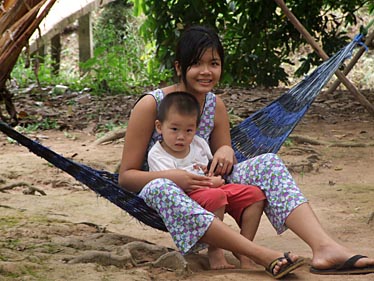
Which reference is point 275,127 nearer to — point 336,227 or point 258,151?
point 258,151

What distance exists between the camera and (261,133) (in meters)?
3.21

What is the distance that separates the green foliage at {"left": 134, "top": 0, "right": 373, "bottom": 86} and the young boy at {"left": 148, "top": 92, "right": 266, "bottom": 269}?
4.23m

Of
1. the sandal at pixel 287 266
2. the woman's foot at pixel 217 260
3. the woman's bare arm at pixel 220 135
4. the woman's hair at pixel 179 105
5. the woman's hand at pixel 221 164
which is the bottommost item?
the woman's foot at pixel 217 260

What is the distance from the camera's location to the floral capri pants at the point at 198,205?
253 centimetres

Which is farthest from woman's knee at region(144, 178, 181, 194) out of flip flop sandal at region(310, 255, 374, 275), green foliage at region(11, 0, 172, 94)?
green foliage at region(11, 0, 172, 94)

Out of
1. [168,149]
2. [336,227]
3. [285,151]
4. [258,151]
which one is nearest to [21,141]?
[168,149]

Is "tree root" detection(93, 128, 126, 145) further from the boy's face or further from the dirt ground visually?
the boy's face

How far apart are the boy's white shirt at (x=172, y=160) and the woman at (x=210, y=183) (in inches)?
1.6

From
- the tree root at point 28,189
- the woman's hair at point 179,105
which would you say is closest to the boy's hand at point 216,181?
the woman's hair at point 179,105

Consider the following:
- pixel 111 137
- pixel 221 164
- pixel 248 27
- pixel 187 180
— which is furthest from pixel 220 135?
pixel 248 27

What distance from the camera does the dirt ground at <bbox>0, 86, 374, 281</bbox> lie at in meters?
2.52

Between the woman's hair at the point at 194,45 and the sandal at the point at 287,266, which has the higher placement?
the woman's hair at the point at 194,45

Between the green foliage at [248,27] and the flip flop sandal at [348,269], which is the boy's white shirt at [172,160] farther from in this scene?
the green foliage at [248,27]

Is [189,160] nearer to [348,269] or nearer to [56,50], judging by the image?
[348,269]
